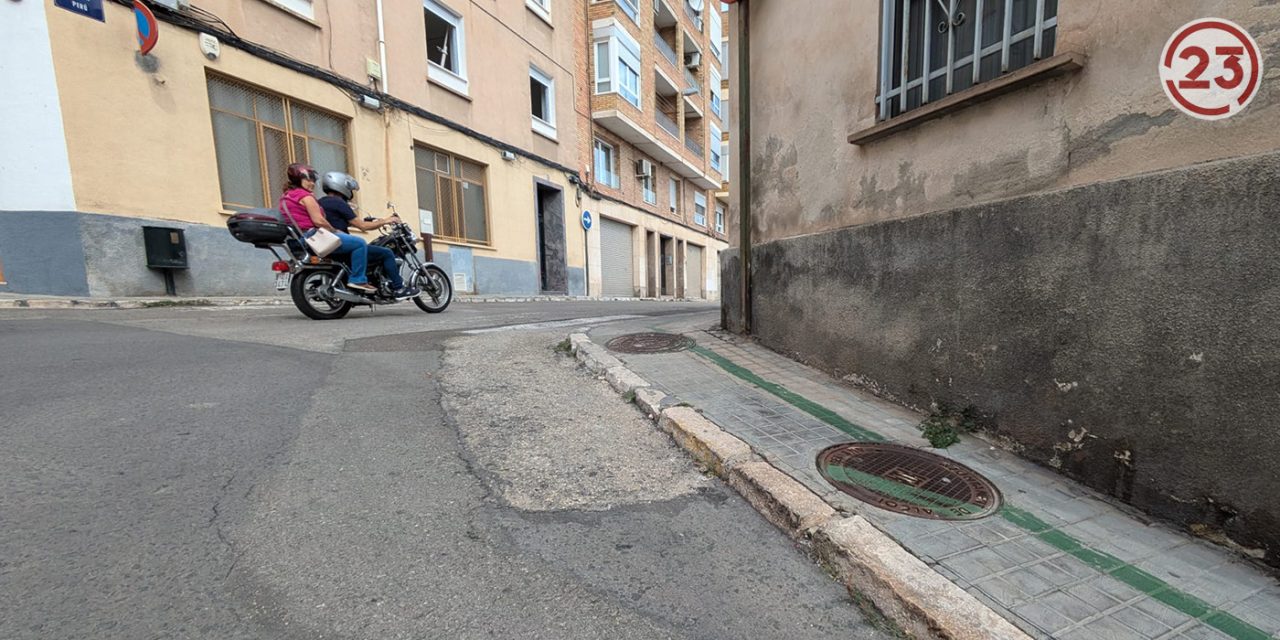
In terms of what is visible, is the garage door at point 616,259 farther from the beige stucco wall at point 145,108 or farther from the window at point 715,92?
the window at point 715,92

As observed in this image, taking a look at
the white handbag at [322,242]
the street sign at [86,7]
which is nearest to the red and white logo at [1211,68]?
the white handbag at [322,242]

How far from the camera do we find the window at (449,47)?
12.8 meters

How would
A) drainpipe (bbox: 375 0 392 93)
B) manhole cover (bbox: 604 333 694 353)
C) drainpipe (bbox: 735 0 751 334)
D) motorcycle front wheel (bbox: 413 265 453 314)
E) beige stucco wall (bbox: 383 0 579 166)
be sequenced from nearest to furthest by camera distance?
manhole cover (bbox: 604 333 694 353), drainpipe (bbox: 735 0 751 334), motorcycle front wheel (bbox: 413 265 453 314), drainpipe (bbox: 375 0 392 93), beige stucco wall (bbox: 383 0 579 166)

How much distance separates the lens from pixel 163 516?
1.95 metres

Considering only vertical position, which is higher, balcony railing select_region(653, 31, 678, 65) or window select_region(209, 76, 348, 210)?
balcony railing select_region(653, 31, 678, 65)

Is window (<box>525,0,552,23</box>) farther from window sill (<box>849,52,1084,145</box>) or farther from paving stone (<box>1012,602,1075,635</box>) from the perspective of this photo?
paving stone (<box>1012,602,1075,635</box>)

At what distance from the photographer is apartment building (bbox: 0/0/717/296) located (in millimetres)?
6973

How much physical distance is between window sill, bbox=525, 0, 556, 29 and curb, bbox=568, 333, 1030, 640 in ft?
52.5

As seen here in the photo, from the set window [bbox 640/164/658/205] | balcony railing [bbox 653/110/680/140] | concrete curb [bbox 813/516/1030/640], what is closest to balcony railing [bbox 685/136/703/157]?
balcony railing [bbox 653/110/680/140]

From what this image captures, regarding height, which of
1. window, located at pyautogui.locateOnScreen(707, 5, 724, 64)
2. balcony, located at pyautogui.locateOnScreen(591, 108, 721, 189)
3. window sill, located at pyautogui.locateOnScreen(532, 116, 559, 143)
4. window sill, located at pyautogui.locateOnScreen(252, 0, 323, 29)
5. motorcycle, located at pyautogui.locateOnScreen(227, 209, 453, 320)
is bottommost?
motorcycle, located at pyautogui.locateOnScreen(227, 209, 453, 320)

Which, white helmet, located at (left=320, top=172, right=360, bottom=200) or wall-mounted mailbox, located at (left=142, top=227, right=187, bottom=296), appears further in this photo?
wall-mounted mailbox, located at (left=142, top=227, right=187, bottom=296)

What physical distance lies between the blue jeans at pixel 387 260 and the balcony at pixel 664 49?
18072 mm

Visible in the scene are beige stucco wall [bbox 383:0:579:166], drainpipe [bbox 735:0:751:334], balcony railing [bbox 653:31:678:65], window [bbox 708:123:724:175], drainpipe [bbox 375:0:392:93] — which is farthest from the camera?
window [bbox 708:123:724:175]

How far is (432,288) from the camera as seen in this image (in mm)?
7883
